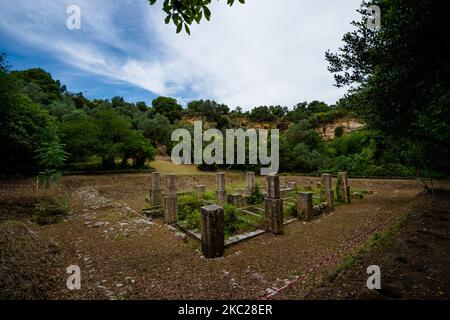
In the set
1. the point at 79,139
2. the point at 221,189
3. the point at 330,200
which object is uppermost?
the point at 79,139

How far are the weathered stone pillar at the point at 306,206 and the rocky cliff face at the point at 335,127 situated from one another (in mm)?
37464

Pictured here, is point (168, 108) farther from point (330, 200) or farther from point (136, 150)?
point (330, 200)

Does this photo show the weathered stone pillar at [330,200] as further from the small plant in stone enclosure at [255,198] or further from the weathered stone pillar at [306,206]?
the small plant in stone enclosure at [255,198]

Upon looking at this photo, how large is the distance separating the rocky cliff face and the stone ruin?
33303 millimetres

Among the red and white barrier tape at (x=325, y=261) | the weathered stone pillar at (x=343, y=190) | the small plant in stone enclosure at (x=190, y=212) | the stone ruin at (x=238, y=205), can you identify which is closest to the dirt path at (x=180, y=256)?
the red and white barrier tape at (x=325, y=261)

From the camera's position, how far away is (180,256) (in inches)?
231

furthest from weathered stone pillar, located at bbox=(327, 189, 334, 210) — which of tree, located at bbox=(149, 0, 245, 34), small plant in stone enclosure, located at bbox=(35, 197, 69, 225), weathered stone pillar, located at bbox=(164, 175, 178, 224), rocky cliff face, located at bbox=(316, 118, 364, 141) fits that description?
rocky cliff face, located at bbox=(316, 118, 364, 141)

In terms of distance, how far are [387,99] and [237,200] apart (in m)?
8.49

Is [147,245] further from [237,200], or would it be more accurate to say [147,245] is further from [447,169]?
[447,169]

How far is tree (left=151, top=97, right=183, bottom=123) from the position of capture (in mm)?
51781

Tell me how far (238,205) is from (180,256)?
652 cm

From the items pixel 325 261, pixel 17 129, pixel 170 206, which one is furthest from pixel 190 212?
pixel 17 129

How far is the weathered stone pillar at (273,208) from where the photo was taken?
766cm
